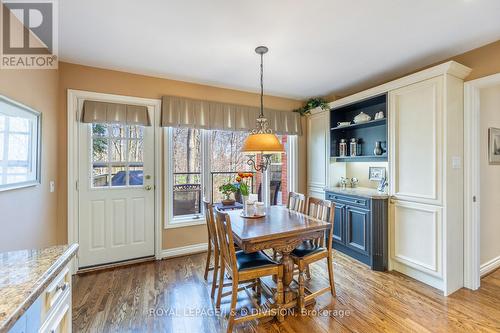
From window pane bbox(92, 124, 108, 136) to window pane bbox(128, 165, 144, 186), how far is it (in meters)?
0.54

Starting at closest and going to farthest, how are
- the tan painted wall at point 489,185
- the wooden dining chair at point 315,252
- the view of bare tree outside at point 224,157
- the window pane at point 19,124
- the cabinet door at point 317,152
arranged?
the window pane at point 19,124 → the wooden dining chair at point 315,252 → the tan painted wall at point 489,185 → the view of bare tree outside at point 224,157 → the cabinet door at point 317,152

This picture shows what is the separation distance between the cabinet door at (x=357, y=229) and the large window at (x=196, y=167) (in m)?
1.82

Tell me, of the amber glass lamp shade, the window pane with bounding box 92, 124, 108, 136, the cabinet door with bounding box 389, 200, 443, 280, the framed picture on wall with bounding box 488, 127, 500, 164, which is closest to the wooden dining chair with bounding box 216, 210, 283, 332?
the amber glass lamp shade

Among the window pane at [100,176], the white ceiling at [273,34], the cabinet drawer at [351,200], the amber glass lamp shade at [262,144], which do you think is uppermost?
the white ceiling at [273,34]

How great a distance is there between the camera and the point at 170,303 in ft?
7.28

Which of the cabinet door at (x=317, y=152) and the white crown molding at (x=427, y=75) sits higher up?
the white crown molding at (x=427, y=75)

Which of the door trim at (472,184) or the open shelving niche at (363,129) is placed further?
the open shelving niche at (363,129)

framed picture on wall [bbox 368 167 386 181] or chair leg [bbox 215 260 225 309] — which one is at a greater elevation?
framed picture on wall [bbox 368 167 386 181]

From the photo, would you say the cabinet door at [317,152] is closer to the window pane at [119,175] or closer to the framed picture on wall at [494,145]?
the framed picture on wall at [494,145]

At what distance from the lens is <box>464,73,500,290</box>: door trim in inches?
95.9

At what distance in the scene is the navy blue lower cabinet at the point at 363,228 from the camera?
9.55 ft

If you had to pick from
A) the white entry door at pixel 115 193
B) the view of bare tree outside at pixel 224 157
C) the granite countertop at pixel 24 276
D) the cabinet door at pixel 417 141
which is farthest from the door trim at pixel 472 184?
the white entry door at pixel 115 193

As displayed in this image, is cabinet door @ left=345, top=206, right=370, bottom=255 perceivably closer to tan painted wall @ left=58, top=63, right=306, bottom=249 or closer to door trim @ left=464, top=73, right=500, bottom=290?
door trim @ left=464, top=73, right=500, bottom=290

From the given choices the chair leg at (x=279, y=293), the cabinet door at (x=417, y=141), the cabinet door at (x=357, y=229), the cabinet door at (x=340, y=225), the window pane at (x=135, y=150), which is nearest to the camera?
the chair leg at (x=279, y=293)
